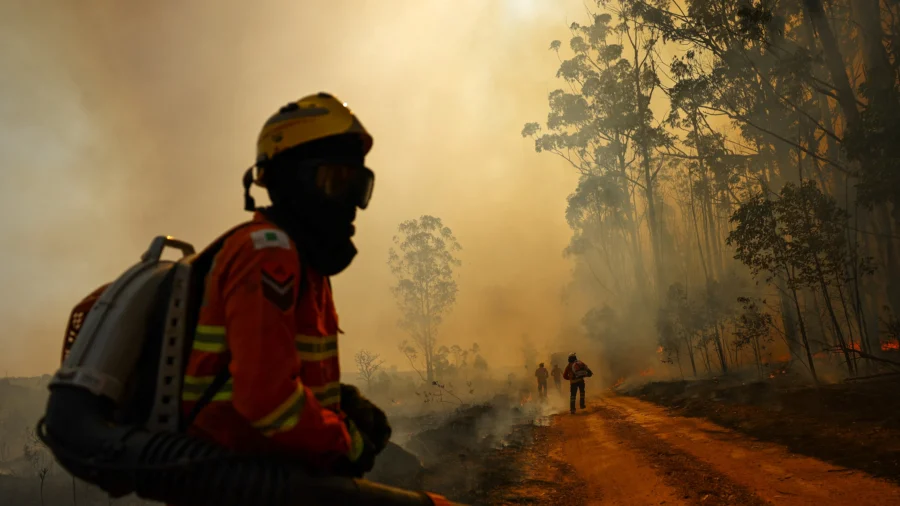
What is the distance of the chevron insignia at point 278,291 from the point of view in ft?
4.68

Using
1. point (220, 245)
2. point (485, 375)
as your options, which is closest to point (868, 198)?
point (220, 245)

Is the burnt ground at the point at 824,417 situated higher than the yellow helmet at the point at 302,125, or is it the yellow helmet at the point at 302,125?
the yellow helmet at the point at 302,125

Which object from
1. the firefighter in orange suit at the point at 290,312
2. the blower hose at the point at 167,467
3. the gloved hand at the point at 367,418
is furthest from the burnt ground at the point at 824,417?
the blower hose at the point at 167,467

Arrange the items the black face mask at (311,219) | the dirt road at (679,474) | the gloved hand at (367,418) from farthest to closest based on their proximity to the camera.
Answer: the dirt road at (679,474), the gloved hand at (367,418), the black face mask at (311,219)

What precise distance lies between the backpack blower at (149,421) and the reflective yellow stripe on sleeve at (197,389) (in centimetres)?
2

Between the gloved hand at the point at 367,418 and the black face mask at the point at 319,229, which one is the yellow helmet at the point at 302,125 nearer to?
the black face mask at the point at 319,229

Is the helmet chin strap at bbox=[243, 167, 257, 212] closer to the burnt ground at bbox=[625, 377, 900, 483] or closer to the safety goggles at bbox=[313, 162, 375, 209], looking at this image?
the safety goggles at bbox=[313, 162, 375, 209]

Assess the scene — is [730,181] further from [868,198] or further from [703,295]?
[868,198]

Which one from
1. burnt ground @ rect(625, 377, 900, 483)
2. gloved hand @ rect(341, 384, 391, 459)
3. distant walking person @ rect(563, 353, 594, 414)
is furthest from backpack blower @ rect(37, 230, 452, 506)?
distant walking person @ rect(563, 353, 594, 414)

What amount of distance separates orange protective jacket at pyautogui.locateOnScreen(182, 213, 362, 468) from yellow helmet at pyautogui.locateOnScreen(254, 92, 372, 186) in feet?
0.94

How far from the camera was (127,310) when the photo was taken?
1491 millimetres

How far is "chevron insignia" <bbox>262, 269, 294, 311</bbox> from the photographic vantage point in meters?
1.43

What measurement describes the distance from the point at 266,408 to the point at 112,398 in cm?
45

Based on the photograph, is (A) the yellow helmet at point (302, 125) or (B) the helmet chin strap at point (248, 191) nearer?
(A) the yellow helmet at point (302, 125)
